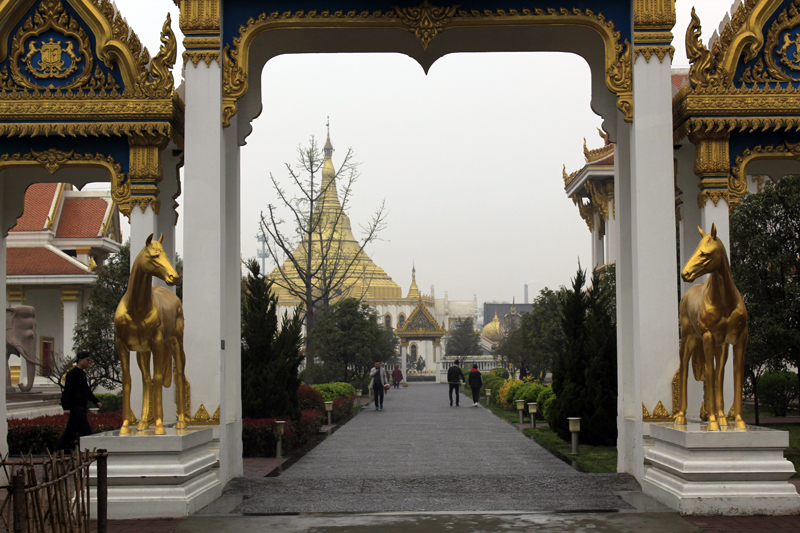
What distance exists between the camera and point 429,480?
10242 mm

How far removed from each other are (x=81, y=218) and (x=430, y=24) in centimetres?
2377

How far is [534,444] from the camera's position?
15.0 meters

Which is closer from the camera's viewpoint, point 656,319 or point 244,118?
point 656,319

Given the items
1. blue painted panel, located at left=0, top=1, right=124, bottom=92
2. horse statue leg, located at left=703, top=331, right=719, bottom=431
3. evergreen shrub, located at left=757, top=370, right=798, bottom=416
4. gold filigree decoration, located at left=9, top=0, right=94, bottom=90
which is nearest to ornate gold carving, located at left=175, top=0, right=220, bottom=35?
blue painted panel, located at left=0, top=1, right=124, bottom=92

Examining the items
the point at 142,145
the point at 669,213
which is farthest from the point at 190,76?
the point at 669,213

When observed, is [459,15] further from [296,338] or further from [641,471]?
[296,338]

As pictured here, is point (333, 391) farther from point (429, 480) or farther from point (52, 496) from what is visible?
point (52, 496)

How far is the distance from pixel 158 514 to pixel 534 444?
8.37 metres

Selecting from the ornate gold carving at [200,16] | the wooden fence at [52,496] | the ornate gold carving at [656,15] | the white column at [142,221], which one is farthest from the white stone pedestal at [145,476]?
the ornate gold carving at [656,15]

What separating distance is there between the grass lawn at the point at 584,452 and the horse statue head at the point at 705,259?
3.76 meters

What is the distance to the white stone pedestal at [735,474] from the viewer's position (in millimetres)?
7727

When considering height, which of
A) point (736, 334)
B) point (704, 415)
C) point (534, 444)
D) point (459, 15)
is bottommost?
point (534, 444)

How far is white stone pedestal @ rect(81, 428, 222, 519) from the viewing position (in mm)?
7914

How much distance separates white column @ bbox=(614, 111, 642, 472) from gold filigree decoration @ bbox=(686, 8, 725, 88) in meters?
1.04
